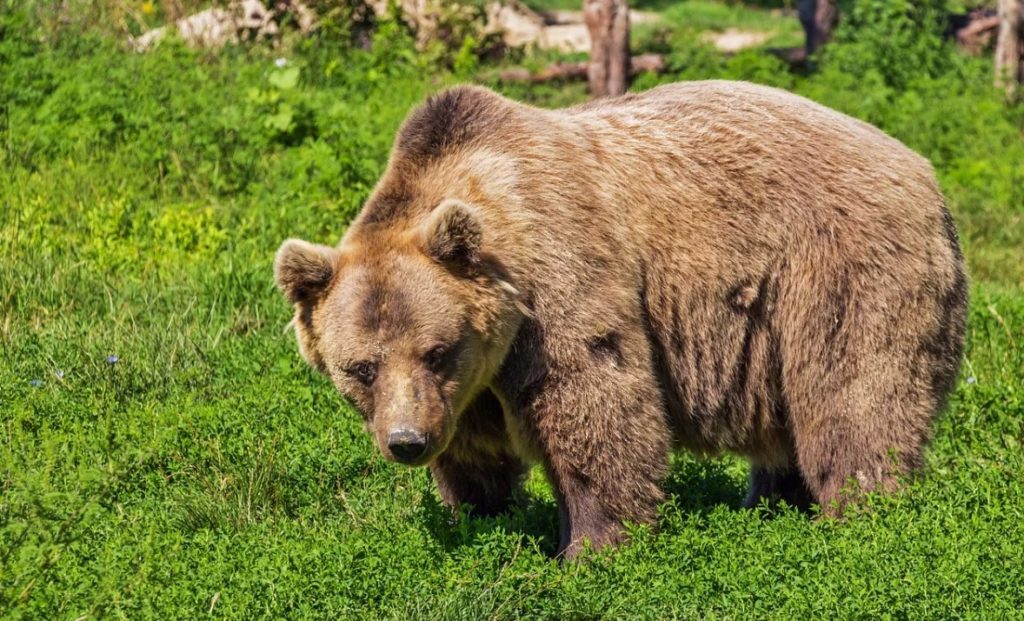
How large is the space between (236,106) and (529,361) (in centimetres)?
613

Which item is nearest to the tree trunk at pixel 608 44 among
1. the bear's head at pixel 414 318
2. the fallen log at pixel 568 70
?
the fallen log at pixel 568 70

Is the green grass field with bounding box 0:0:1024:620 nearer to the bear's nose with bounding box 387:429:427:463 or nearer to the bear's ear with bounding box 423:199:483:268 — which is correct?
the bear's nose with bounding box 387:429:427:463

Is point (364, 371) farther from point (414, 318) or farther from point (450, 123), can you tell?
point (450, 123)

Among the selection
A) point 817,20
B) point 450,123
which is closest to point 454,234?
point 450,123

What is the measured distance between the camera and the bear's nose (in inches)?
206

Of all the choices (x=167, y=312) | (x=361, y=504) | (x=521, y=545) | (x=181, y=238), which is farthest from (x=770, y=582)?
(x=181, y=238)

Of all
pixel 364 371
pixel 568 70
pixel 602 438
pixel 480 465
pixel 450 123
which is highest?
pixel 450 123

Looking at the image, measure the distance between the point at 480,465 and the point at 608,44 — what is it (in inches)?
336

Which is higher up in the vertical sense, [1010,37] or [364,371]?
[364,371]

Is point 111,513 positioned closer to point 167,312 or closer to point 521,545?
point 521,545

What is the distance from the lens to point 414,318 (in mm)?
5395

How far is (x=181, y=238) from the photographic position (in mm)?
9375

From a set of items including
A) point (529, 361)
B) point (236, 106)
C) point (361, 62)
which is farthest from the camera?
point (361, 62)

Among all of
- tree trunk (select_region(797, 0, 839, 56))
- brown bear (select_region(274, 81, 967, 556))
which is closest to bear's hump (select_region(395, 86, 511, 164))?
brown bear (select_region(274, 81, 967, 556))
